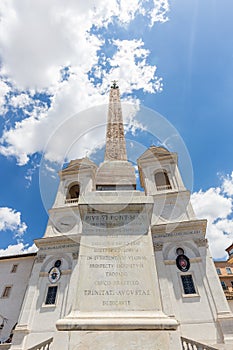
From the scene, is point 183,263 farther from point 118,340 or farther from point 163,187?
point 118,340

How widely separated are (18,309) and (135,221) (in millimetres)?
17814

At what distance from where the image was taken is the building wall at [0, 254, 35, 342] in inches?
708

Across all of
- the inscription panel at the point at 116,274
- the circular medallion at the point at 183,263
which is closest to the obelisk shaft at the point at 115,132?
the inscription panel at the point at 116,274

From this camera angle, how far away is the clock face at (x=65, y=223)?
19958 mm

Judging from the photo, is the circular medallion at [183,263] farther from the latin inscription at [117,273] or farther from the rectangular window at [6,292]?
the rectangular window at [6,292]

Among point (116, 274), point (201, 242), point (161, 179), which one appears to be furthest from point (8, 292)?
point (116, 274)

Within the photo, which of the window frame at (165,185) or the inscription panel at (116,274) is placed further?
the window frame at (165,185)

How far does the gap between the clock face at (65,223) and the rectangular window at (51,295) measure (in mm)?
4894

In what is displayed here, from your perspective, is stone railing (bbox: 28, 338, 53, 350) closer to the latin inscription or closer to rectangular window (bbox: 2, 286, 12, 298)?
the latin inscription

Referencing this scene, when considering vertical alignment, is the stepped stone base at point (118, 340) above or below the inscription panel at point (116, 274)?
below

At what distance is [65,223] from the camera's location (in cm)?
2030

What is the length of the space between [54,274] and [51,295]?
1.40m

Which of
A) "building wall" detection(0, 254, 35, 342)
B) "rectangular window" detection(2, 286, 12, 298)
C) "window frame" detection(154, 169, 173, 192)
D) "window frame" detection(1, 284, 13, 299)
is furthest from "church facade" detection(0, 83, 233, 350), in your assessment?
"rectangular window" detection(2, 286, 12, 298)

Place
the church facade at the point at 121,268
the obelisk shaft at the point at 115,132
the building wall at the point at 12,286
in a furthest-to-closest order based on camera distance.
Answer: the building wall at the point at 12,286, the obelisk shaft at the point at 115,132, the church facade at the point at 121,268
